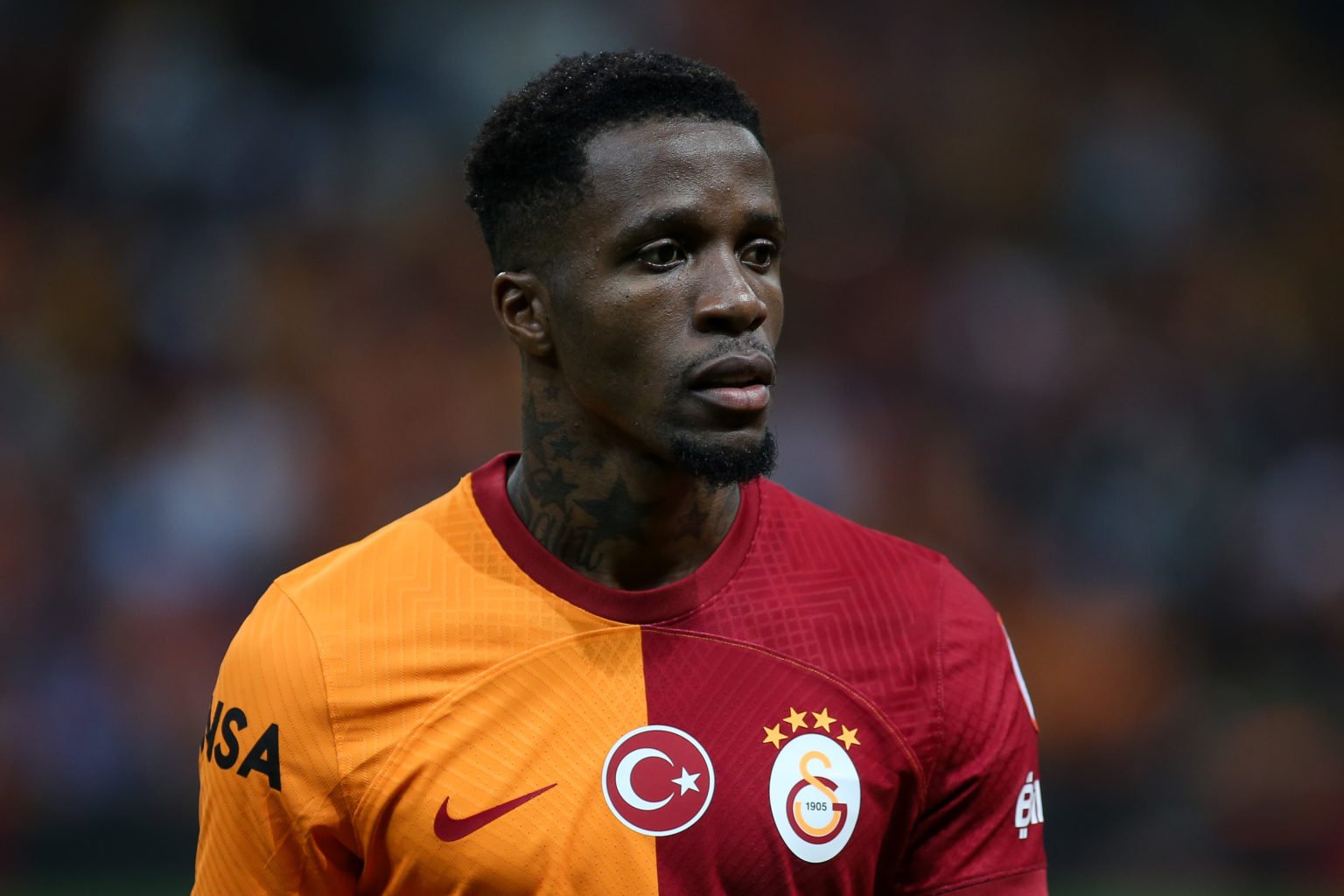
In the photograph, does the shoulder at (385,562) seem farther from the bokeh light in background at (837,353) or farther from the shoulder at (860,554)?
the bokeh light in background at (837,353)

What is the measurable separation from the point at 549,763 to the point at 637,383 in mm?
640

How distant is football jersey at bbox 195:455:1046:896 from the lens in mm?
2641

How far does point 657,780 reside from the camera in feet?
8.79

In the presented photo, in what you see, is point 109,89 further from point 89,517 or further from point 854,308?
point 854,308

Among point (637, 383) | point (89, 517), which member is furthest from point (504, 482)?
point (89, 517)

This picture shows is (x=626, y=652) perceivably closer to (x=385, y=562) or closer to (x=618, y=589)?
(x=618, y=589)

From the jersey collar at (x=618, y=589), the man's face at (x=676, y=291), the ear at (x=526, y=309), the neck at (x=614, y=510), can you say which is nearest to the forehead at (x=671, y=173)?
the man's face at (x=676, y=291)

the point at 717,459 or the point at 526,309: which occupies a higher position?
the point at 526,309

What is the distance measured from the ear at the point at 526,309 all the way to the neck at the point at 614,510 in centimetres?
9

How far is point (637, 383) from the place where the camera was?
2740 mm

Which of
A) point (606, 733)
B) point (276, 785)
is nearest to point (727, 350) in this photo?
point (606, 733)

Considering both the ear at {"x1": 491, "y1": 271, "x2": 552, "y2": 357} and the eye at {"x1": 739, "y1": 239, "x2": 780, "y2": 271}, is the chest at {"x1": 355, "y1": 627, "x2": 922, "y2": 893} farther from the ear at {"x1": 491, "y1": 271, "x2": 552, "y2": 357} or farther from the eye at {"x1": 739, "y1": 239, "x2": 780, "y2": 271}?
the eye at {"x1": 739, "y1": 239, "x2": 780, "y2": 271}

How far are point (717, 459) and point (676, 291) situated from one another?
28cm

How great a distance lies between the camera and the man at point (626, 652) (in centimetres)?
265
